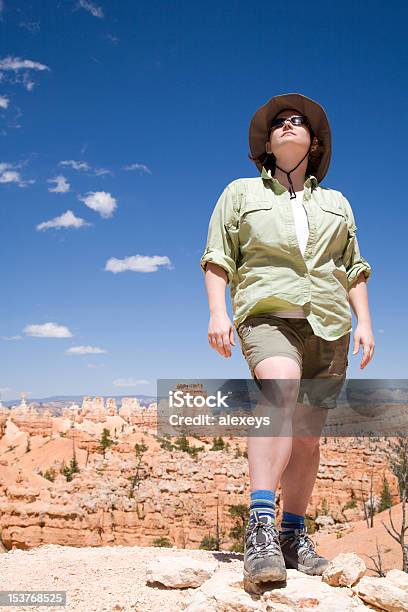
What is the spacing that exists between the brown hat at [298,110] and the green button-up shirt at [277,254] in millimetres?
314

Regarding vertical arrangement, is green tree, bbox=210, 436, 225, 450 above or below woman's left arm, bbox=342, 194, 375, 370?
below

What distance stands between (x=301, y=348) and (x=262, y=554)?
3.00 feet

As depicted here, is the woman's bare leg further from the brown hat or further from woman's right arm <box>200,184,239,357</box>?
the brown hat

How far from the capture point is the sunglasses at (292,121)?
3.02 meters

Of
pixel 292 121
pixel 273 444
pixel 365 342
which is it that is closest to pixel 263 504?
pixel 273 444

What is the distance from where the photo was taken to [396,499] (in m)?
27.5

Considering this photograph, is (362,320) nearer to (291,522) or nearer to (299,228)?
(299,228)

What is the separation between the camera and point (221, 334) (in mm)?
2531

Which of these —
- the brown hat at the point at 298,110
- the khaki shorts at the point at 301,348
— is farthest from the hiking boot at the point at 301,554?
the brown hat at the point at 298,110

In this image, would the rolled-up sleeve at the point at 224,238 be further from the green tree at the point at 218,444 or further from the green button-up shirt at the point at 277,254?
the green tree at the point at 218,444

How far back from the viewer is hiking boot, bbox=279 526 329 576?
275cm

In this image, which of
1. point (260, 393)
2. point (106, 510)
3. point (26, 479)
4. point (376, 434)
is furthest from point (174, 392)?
point (376, 434)

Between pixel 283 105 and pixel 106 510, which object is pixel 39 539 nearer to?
pixel 106 510

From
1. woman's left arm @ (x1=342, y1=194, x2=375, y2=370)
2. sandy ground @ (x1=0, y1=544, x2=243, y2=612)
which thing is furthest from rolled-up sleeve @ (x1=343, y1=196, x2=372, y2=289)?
sandy ground @ (x1=0, y1=544, x2=243, y2=612)
